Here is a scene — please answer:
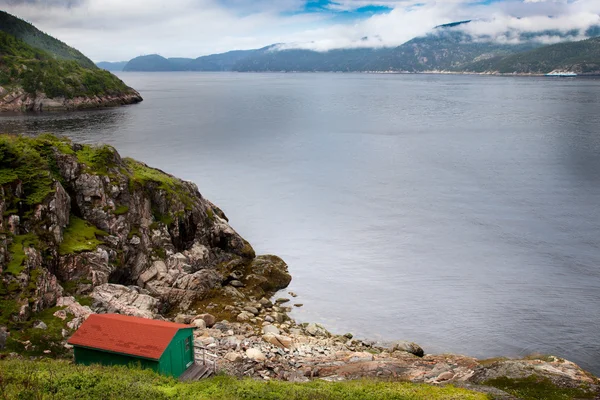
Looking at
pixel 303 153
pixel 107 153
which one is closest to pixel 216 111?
pixel 303 153

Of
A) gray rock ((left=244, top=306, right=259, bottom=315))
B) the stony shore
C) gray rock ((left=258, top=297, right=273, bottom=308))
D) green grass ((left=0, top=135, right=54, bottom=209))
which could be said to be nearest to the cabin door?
the stony shore

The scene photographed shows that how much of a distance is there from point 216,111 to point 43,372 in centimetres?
14035

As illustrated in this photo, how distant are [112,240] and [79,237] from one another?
2.41 metres

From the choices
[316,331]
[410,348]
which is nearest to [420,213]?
[410,348]

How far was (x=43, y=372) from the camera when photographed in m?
20.5

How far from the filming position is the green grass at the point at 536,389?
2388cm

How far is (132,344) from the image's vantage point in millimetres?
22688

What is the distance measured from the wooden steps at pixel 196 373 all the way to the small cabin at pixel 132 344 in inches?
10.8

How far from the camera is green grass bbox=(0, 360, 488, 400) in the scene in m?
19.0

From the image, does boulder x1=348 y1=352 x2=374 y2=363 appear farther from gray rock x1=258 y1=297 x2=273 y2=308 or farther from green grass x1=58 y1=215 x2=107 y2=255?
green grass x1=58 y1=215 x2=107 y2=255

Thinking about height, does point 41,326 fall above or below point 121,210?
below

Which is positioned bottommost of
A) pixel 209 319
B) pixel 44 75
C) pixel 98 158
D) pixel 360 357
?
pixel 360 357

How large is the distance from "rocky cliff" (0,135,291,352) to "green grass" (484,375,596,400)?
67.6ft

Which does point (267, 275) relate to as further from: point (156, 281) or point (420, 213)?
point (420, 213)
